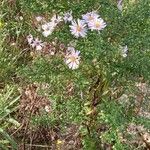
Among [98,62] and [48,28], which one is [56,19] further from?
[98,62]

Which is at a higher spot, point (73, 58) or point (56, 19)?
point (56, 19)

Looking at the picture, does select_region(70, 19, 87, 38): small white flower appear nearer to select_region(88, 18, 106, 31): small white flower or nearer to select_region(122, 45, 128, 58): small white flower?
select_region(88, 18, 106, 31): small white flower

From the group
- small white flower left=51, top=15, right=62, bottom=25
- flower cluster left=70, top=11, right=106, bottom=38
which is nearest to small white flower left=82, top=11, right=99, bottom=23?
flower cluster left=70, top=11, right=106, bottom=38

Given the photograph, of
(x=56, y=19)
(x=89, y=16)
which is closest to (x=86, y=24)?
(x=89, y=16)

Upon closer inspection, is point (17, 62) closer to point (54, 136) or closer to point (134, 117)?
point (54, 136)

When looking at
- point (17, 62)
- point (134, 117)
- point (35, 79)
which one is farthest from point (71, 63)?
point (17, 62)

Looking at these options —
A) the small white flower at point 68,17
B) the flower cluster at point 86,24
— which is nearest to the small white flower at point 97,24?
the flower cluster at point 86,24
